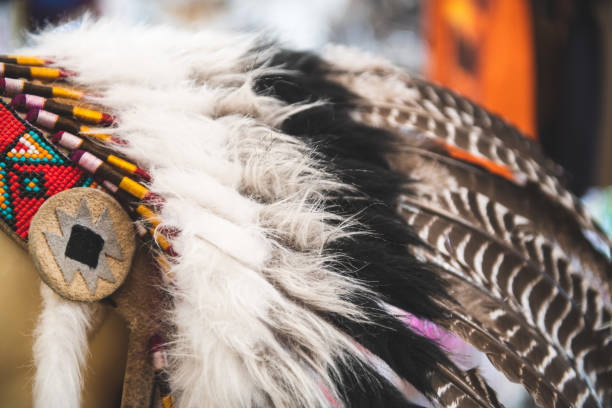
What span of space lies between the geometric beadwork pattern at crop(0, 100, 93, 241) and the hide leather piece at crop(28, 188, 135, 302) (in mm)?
26

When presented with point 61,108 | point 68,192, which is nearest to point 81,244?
point 68,192

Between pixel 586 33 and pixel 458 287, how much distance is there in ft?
5.54

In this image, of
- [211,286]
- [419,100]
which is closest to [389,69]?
[419,100]

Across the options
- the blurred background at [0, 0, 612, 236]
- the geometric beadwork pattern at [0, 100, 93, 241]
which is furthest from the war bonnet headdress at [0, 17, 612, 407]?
the blurred background at [0, 0, 612, 236]

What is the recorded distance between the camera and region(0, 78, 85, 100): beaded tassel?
19.6 inches

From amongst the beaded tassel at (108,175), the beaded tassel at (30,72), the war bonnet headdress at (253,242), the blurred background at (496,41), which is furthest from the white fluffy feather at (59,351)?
the blurred background at (496,41)

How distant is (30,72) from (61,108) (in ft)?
0.23

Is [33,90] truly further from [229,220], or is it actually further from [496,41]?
[496,41]

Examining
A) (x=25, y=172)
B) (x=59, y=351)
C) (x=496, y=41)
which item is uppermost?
(x=496, y=41)

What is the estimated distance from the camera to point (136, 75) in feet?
1.81

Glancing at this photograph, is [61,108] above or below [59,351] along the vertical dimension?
above

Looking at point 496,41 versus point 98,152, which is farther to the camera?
point 496,41

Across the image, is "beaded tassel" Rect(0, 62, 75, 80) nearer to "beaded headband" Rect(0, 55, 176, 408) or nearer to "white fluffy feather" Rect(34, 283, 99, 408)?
"beaded headband" Rect(0, 55, 176, 408)

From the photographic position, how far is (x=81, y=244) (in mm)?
459
